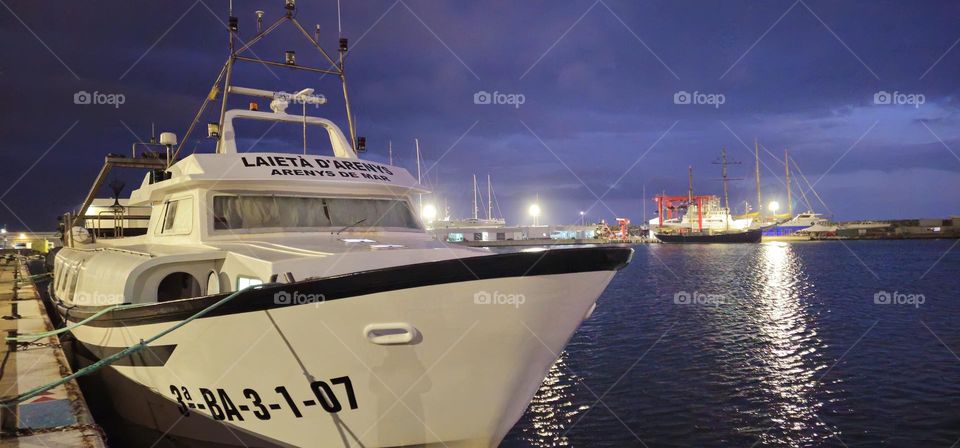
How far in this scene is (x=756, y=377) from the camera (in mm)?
13117

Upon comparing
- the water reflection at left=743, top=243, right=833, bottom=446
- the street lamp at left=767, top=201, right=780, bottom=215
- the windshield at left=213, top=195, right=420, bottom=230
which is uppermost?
the street lamp at left=767, top=201, right=780, bottom=215

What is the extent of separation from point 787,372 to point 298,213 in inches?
500

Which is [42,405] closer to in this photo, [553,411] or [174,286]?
[174,286]

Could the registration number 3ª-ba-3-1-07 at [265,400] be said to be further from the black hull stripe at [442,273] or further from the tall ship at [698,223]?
the tall ship at [698,223]

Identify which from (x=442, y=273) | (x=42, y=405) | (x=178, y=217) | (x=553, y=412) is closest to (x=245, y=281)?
(x=442, y=273)

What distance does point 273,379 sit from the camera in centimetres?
546

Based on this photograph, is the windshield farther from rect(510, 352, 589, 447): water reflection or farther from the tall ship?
the tall ship

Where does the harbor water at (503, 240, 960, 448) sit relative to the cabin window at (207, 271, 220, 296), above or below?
below

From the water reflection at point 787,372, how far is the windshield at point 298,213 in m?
7.87

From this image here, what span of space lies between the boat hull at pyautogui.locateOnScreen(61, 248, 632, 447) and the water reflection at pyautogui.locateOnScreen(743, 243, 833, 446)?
21.4 ft

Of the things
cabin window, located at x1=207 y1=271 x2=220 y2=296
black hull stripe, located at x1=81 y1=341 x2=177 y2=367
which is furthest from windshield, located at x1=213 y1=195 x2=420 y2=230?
black hull stripe, located at x1=81 y1=341 x2=177 y2=367

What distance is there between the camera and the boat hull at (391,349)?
496 cm

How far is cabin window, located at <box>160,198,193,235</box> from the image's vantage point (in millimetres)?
8117

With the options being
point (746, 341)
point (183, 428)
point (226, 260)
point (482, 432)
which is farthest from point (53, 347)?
point (746, 341)
